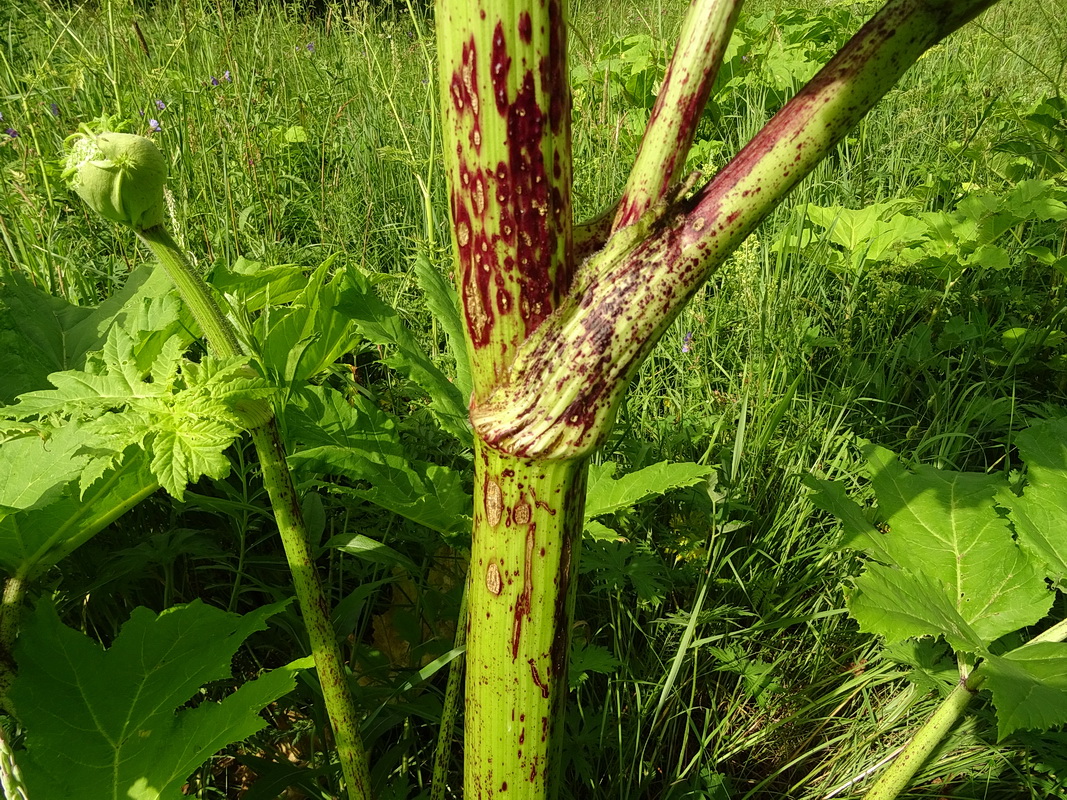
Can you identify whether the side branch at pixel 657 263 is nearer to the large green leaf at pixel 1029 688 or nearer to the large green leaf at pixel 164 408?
the large green leaf at pixel 164 408

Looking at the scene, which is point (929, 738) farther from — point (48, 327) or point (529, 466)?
point (48, 327)

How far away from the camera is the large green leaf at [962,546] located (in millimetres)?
Answer: 1196

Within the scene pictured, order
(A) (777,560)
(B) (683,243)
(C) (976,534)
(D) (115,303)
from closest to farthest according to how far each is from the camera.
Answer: (B) (683,243) < (C) (976,534) < (D) (115,303) < (A) (777,560)

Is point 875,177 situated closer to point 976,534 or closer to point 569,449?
point 976,534

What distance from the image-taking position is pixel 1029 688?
1034 mm

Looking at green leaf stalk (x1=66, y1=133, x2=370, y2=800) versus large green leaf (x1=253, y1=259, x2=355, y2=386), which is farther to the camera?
large green leaf (x1=253, y1=259, x2=355, y2=386)

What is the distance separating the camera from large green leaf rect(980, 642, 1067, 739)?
983 mm

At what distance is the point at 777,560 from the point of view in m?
1.88

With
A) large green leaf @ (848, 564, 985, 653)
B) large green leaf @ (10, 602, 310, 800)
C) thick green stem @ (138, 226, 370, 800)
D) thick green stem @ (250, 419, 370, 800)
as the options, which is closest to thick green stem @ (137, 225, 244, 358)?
thick green stem @ (138, 226, 370, 800)

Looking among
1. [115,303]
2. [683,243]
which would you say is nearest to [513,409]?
[683,243]

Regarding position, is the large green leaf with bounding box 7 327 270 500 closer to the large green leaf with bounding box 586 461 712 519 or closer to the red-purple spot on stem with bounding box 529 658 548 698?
the red-purple spot on stem with bounding box 529 658 548 698

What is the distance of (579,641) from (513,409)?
3.00 feet

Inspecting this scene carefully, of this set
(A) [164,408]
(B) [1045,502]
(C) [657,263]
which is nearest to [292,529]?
(A) [164,408]

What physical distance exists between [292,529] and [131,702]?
1.17 feet
